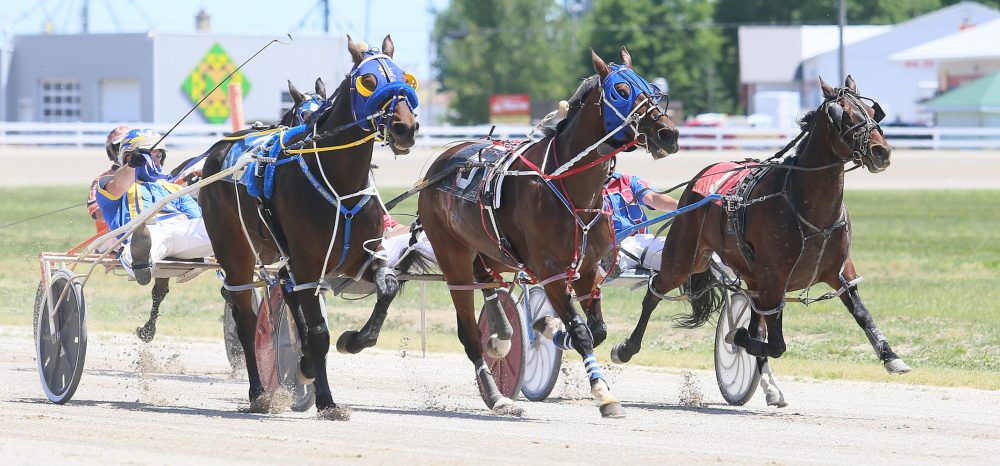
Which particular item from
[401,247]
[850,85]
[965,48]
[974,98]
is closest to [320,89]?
[401,247]

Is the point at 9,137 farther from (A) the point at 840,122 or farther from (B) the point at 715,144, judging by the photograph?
(A) the point at 840,122

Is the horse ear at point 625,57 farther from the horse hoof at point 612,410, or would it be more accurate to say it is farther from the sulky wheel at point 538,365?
the horse hoof at point 612,410

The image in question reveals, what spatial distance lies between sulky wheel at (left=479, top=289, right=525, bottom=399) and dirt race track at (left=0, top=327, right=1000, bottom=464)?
0.21 m

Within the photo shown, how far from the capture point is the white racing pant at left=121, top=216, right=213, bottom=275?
9836mm

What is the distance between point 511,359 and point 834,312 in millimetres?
6460

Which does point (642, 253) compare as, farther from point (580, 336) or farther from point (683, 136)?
point (683, 136)

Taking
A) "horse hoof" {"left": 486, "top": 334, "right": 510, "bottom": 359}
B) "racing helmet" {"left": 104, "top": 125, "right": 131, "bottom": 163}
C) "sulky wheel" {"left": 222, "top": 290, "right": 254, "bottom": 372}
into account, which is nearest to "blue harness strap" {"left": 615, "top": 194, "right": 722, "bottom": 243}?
"horse hoof" {"left": 486, "top": 334, "right": 510, "bottom": 359}

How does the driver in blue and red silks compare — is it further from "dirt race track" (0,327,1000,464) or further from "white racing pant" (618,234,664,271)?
"dirt race track" (0,327,1000,464)

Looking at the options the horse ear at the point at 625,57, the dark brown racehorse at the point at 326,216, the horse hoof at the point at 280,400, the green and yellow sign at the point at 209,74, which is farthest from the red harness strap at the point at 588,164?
the green and yellow sign at the point at 209,74

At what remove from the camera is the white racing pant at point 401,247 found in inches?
387

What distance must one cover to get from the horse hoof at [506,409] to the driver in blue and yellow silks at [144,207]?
2.42m

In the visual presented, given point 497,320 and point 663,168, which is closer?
point 497,320

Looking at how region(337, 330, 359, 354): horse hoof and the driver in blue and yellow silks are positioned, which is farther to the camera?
the driver in blue and yellow silks

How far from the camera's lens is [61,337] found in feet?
30.4
